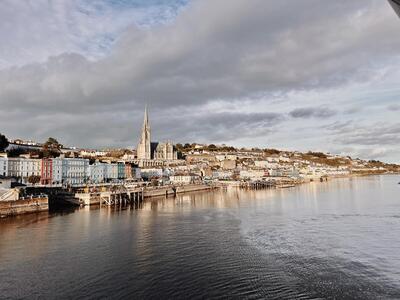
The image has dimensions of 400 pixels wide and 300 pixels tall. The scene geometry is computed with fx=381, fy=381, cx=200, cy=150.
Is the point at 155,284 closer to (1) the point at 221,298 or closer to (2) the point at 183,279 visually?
(2) the point at 183,279

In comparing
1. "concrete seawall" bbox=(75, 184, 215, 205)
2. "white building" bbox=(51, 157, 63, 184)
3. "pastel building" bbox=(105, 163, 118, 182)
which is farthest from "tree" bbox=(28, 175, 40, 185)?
"pastel building" bbox=(105, 163, 118, 182)

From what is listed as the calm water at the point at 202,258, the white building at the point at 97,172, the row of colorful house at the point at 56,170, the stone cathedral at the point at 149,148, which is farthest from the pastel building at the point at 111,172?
the stone cathedral at the point at 149,148

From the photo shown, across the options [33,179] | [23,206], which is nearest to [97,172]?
[33,179]

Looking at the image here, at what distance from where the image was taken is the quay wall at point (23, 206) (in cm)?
3606

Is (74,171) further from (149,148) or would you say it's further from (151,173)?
(149,148)

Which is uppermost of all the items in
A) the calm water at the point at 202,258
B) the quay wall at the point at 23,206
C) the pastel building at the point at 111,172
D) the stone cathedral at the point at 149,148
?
the stone cathedral at the point at 149,148

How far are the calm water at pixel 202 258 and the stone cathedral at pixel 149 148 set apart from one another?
362 feet

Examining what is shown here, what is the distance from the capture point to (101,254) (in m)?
20.8

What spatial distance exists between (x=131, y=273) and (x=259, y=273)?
5787mm

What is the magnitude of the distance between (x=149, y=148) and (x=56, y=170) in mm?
81865

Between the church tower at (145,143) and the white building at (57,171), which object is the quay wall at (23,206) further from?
the church tower at (145,143)

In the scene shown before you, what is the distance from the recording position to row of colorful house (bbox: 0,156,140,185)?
60281 mm

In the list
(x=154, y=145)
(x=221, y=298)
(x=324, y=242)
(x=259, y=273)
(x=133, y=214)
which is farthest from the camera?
(x=154, y=145)

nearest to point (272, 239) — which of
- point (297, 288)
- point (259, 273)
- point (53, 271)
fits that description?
point (259, 273)
